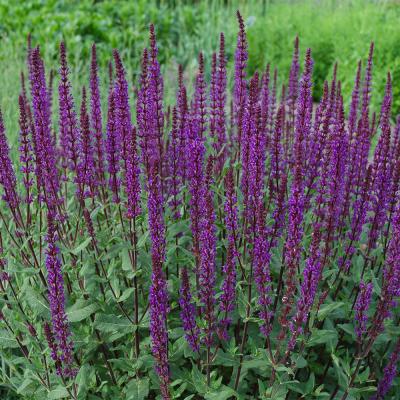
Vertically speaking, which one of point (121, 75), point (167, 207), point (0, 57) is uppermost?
point (121, 75)

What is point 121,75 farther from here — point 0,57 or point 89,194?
point 0,57

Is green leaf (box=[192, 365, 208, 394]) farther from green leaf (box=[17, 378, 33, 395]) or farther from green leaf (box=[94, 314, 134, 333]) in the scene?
green leaf (box=[17, 378, 33, 395])

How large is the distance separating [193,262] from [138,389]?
35.8 inches

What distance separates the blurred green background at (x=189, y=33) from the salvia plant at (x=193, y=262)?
25.1ft

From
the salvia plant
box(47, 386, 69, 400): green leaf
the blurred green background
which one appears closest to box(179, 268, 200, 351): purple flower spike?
the salvia plant

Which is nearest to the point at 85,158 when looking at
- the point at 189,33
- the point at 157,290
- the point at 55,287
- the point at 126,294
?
the point at 126,294

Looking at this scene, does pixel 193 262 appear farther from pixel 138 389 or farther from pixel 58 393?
pixel 58 393

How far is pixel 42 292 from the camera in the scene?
3.84 meters

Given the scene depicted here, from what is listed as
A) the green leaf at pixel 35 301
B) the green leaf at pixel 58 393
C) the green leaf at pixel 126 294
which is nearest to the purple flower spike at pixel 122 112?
Answer: the green leaf at pixel 126 294

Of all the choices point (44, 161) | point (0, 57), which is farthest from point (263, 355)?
point (0, 57)

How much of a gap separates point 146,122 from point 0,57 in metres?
10.4

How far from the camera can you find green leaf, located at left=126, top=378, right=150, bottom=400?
3.56m

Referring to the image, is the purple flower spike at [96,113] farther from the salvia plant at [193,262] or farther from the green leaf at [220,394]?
the green leaf at [220,394]

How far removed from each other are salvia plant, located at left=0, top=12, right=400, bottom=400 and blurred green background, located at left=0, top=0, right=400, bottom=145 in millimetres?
7648
